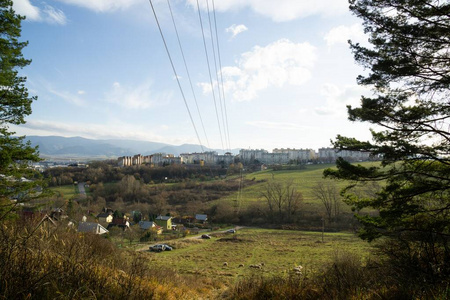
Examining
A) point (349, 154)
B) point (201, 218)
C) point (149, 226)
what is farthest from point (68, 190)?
point (349, 154)

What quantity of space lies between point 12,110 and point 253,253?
901 inches

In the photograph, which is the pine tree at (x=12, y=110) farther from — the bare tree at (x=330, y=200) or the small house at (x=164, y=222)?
the bare tree at (x=330, y=200)

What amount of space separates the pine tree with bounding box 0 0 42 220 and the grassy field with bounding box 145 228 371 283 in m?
8.95

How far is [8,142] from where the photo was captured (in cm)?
1247

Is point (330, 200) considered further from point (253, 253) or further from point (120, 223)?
point (120, 223)

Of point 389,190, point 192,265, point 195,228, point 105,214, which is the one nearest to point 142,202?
point 105,214

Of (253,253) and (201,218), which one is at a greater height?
(253,253)

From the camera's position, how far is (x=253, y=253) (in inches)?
1057

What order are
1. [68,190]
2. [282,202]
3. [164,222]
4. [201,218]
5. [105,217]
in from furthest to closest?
[68,190], [282,202], [201,218], [164,222], [105,217]

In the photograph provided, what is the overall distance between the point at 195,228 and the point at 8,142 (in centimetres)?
3802

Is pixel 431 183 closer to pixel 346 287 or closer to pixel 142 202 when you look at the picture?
pixel 346 287

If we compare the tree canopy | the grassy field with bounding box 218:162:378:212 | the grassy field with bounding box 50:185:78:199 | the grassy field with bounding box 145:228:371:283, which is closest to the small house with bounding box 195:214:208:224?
the grassy field with bounding box 218:162:378:212

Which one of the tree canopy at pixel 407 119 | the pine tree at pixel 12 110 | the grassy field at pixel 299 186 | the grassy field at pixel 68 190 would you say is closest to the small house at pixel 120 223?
the grassy field at pixel 68 190

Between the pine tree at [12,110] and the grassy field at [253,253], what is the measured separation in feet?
29.4
